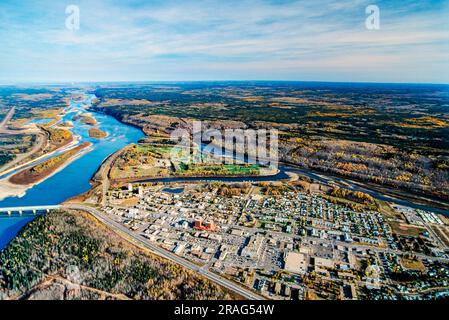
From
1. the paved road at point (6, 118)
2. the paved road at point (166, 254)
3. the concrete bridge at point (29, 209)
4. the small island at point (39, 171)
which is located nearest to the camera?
the paved road at point (166, 254)

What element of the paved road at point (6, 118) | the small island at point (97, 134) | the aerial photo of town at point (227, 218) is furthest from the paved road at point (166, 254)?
the paved road at point (6, 118)

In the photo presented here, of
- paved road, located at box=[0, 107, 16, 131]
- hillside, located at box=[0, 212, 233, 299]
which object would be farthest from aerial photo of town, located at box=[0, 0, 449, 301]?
paved road, located at box=[0, 107, 16, 131]

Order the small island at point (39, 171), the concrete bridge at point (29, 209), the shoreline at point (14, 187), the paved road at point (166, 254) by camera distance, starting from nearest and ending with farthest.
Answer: the paved road at point (166, 254), the concrete bridge at point (29, 209), the shoreline at point (14, 187), the small island at point (39, 171)

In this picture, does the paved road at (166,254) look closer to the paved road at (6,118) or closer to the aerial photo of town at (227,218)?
the aerial photo of town at (227,218)

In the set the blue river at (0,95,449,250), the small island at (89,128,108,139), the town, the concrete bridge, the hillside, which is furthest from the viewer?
the small island at (89,128,108,139)

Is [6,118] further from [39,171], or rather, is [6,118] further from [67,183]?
[67,183]

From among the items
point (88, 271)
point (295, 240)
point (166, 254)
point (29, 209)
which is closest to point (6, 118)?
point (29, 209)

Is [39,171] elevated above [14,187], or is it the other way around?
[39,171]

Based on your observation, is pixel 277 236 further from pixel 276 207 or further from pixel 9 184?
pixel 9 184

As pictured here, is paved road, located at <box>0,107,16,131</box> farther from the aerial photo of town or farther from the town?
the town
